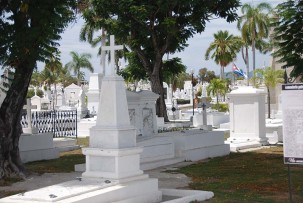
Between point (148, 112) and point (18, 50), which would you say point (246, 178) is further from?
point (18, 50)

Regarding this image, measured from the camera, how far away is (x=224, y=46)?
63.6 meters

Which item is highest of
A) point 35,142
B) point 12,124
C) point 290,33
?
point 290,33

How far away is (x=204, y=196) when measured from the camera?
9.79m

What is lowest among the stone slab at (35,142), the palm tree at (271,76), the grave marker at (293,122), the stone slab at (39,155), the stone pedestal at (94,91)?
the stone slab at (39,155)

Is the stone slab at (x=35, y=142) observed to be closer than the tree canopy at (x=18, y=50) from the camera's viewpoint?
No

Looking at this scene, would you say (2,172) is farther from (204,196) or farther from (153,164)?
(204,196)

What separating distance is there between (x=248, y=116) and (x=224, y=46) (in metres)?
43.3

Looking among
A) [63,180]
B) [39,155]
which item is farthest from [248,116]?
[63,180]

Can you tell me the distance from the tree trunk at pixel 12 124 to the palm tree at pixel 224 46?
166ft

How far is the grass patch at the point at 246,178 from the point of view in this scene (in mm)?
10195

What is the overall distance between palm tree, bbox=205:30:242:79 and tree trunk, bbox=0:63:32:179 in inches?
1992

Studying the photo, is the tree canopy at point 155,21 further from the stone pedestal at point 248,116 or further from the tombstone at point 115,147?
the tombstone at point 115,147

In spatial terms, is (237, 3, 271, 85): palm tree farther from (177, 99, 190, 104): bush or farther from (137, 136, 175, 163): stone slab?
(137, 136, 175, 163): stone slab

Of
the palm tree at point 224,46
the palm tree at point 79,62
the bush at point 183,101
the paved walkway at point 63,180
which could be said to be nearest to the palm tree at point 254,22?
the palm tree at point 224,46
